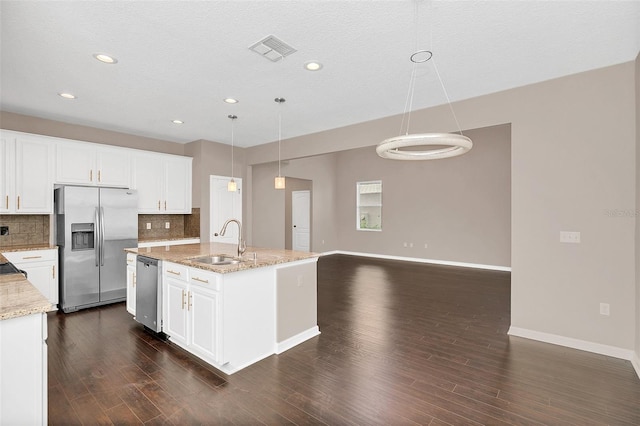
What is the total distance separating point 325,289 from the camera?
→ 557 cm

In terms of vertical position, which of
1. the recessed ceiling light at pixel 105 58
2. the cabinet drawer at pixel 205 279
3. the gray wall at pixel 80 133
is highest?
the recessed ceiling light at pixel 105 58

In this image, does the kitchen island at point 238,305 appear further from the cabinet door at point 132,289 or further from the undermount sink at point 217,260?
the cabinet door at point 132,289

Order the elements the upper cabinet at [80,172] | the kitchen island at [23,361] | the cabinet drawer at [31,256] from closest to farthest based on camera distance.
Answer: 1. the kitchen island at [23,361]
2. the cabinet drawer at [31,256]
3. the upper cabinet at [80,172]

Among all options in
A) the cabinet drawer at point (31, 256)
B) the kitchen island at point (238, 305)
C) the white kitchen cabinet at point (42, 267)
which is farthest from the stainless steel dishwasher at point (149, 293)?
the cabinet drawer at point (31, 256)

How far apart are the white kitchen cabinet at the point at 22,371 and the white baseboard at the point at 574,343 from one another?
13.6 ft

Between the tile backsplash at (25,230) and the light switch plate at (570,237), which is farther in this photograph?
the tile backsplash at (25,230)

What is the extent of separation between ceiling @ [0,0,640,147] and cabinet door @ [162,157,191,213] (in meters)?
1.64

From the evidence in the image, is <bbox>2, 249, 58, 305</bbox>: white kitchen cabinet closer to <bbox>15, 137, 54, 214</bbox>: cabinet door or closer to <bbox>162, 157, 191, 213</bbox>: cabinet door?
<bbox>15, 137, 54, 214</bbox>: cabinet door

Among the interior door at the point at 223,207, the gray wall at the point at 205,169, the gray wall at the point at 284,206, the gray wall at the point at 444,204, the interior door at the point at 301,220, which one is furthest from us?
the interior door at the point at 301,220

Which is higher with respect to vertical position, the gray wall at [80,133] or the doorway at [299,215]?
the gray wall at [80,133]

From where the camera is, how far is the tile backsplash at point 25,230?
4.42m

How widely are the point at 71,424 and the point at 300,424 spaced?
1504mm

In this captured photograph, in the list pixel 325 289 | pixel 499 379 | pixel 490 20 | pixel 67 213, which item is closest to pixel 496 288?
pixel 325 289

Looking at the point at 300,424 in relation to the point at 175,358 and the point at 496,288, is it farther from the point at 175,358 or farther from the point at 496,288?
the point at 496,288
